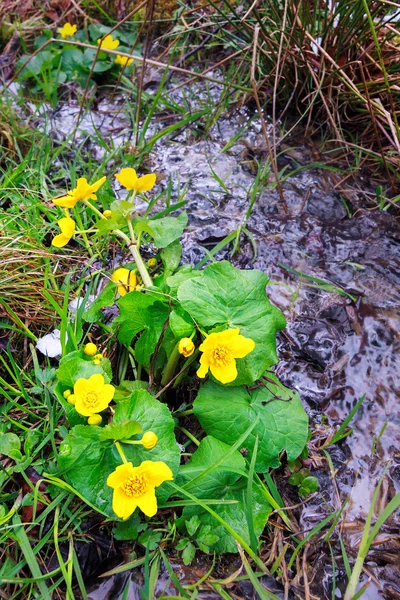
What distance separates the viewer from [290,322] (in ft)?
6.72

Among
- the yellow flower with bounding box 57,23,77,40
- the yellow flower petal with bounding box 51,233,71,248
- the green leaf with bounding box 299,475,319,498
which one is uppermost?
the yellow flower with bounding box 57,23,77,40

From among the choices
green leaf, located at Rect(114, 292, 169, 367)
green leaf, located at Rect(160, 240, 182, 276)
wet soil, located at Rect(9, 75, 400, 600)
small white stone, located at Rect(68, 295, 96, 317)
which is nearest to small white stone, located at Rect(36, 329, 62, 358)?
small white stone, located at Rect(68, 295, 96, 317)

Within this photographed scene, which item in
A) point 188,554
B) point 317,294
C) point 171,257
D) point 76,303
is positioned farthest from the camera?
point 317,294

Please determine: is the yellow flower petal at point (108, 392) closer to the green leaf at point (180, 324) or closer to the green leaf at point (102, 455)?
the green leaf at point (102, 455)

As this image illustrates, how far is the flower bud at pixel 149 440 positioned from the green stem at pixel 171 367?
1.08 ft

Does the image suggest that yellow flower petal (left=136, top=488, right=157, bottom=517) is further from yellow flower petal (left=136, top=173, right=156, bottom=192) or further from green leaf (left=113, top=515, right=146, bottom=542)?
yellow flower petal (left=136, top=173, right=156, bottom=192)

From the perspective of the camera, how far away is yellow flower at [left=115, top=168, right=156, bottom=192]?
5.63 feet

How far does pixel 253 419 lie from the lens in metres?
1.55

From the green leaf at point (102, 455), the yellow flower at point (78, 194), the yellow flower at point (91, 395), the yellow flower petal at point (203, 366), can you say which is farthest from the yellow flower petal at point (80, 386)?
the yellow flower at point (78, 194)

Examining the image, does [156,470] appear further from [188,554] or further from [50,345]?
[50,345]

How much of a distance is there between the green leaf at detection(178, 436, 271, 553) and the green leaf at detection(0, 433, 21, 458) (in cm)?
59

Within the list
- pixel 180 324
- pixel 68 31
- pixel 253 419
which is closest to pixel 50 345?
pixel 180 324

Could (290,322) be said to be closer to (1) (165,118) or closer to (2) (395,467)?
(2) (395,467)

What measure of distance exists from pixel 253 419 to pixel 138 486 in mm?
450
